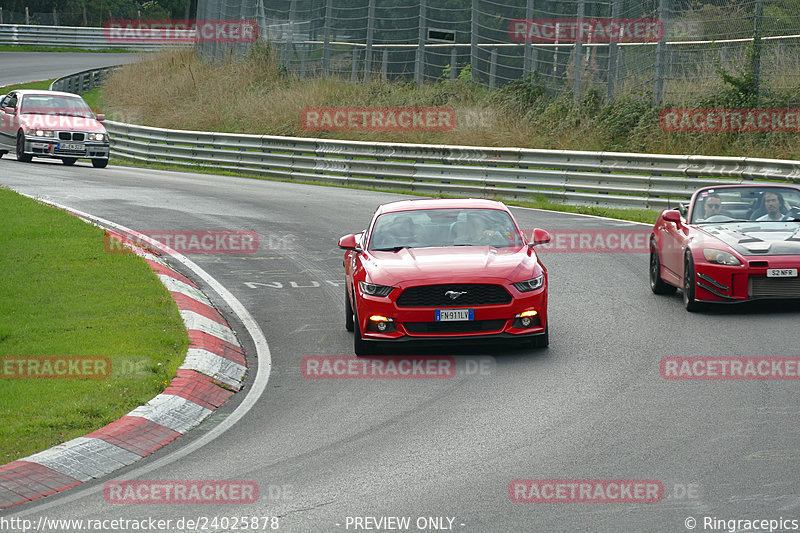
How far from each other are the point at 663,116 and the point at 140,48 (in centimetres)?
4841

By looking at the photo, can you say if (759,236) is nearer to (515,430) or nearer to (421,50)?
(515,430)

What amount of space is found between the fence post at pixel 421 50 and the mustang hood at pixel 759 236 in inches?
780

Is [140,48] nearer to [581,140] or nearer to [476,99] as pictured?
[476,99]

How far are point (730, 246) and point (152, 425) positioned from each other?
680cm

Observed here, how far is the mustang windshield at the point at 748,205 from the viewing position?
1330 cm

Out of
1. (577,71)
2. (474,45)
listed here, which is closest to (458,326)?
(577,71)

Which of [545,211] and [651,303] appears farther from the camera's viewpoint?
[545,211]

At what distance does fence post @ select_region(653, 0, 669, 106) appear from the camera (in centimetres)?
2508

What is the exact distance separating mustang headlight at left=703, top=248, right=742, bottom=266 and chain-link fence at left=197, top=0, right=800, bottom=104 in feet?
43.4

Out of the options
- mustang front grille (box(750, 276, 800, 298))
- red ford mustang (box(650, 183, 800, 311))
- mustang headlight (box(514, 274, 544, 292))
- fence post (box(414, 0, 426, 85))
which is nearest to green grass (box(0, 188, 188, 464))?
mustang headlight (box(514, 274, 544, 292))

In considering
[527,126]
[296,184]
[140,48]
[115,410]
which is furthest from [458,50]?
[140,48]

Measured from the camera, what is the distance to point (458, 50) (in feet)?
106

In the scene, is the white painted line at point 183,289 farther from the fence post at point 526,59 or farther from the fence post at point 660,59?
the fence post at point 526,59

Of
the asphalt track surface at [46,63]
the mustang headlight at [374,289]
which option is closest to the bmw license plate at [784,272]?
the mustang headlight at [374,289]
